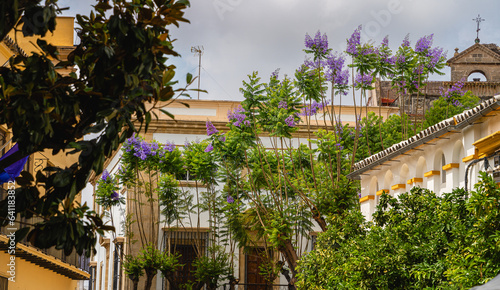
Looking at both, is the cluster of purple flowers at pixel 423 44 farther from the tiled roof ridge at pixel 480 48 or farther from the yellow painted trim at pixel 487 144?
the tiled roof ridge at pixel 480 48

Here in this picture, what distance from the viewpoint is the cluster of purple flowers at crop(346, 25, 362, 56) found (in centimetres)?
1884

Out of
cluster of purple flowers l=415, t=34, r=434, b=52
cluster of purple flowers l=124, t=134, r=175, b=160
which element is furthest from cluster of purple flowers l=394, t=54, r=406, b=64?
cluster of purple flowers l=124, t=134, r=175, b=160

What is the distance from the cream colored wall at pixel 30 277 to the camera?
52.0 feet

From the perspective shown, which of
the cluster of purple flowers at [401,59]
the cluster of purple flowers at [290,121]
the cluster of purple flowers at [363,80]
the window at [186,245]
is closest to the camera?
the cluster of purple flowers at [290,121]

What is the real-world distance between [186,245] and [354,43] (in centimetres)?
1020

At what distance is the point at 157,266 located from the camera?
77.2 feet

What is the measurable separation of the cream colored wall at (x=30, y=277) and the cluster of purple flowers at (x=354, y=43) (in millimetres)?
8996

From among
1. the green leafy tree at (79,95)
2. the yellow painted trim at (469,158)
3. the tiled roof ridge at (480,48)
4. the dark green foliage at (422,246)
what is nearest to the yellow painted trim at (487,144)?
the yellow painted trim at (469,158)

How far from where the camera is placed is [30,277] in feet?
60.0

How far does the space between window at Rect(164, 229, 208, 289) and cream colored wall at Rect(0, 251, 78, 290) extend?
13.1 feet

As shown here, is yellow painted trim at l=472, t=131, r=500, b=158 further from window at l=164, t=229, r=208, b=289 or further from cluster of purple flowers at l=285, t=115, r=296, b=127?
window at l=164, t=229, r=208, b=289

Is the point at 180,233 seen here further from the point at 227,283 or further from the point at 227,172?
the point at 227,172

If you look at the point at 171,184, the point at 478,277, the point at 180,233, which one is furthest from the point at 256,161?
the point at 478,277

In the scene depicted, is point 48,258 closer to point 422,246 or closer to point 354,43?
point 354,43
